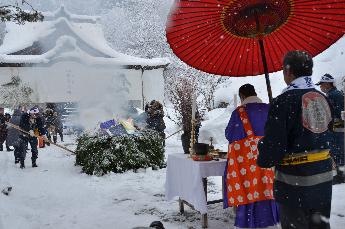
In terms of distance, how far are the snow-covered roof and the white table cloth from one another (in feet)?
79.0

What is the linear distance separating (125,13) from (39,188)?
5156 cm

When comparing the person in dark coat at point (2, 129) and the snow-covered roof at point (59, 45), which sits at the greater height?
the snow-covered roof at point (59, 45)

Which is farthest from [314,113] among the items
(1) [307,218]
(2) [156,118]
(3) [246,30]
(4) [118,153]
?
(2) [156,118]

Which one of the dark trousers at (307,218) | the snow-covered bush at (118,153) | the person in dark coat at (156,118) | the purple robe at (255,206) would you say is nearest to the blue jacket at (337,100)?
the purple robe at (255,206)

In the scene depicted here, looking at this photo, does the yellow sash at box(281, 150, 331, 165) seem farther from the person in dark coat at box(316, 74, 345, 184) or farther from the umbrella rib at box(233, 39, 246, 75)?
the person in dark coat at box(316, 74, 345, 184)

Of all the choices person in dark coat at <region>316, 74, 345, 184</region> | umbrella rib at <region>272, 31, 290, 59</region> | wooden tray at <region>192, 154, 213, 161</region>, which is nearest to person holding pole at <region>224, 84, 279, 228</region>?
umbrella rib at <region>272, 31, 290, 59</region>

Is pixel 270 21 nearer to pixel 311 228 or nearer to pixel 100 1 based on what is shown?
pixel 311 228

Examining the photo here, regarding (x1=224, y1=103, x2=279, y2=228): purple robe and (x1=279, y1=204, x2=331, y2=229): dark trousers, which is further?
(x1=224, y1=103, x2=279, y2=228): purple robe

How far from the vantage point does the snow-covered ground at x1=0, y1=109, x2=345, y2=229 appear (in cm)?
574

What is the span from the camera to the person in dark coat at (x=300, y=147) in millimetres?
2723

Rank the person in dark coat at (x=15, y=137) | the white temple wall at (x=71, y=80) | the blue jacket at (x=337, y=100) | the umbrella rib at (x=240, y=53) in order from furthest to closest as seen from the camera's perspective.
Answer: the white temple wall at (x=71, y=80) → the person in dark coat at (x=15, y=137) → the blue jacket at (x=337, y=100) → the umbrella rib at (x=240, y=53)

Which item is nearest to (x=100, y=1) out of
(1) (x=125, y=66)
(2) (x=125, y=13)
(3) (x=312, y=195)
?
(2) (x=125, y=13)

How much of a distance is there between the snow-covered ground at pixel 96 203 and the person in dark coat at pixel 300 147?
2.60m

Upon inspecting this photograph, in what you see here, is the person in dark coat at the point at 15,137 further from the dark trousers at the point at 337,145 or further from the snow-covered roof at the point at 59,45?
the snow-covered roof at the point at 59,45
